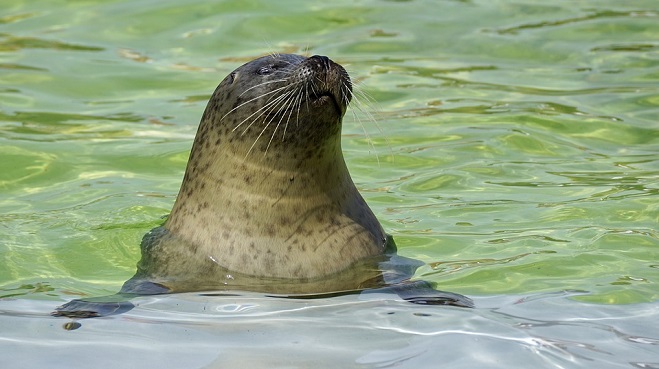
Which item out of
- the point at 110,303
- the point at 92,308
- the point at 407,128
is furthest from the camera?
the point at 407,128

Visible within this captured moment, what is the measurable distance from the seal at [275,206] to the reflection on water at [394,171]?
28 cm

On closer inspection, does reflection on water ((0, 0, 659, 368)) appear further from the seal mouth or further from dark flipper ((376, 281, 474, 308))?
the seal mouth

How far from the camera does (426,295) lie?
18.7 feet

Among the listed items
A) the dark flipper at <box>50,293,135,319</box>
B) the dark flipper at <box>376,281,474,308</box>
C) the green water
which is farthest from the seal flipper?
the dark flipper at <box>376,281,474,308</box>

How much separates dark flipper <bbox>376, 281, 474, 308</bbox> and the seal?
0.08 ft

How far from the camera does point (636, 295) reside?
5984 mm

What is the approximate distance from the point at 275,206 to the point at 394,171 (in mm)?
2785

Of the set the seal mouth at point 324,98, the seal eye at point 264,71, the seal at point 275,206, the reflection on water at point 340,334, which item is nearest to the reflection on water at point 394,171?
the reflection on water at point 340,334

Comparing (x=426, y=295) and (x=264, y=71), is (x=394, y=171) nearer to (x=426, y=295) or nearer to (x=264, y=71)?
(x=264, y=71)

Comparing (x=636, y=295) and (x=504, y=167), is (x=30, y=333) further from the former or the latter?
(x=504, y=167)

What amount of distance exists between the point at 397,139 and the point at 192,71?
2644 millimetres

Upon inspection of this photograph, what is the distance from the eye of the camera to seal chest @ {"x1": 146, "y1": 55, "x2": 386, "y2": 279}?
6.12 m

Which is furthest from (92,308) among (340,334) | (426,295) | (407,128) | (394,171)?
(407,128)

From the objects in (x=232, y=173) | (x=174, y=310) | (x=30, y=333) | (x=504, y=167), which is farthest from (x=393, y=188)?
(x=30, y=333)
